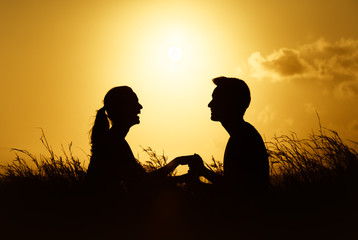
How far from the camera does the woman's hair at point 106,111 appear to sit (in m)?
4.61

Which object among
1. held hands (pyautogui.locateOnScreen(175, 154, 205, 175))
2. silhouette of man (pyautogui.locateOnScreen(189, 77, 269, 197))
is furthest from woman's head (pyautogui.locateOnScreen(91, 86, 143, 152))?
silhouette of man (pyautogui.locateOnScreen(189, 77, 269, 197))

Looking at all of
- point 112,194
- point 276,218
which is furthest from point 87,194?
point 276,218

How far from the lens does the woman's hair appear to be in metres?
4.61

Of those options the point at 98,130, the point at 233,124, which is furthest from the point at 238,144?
the point at 98,130

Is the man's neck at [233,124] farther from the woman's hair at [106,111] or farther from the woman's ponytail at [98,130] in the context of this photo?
the woman's ponytail at [98,130]

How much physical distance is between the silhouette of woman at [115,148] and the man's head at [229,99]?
1109 mm

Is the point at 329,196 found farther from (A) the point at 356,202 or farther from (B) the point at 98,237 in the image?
(B) the point at 98,237

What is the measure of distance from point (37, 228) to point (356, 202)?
4136 millimetres

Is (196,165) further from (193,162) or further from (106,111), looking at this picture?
(106,111)

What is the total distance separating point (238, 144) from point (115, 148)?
162 centimetres

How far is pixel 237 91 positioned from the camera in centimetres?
453

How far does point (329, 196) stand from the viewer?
4312 mm

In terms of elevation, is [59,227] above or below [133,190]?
below

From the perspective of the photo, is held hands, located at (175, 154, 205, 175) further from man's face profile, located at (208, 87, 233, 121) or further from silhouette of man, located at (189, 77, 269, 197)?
man's face profile, located at (208, 87, 233, 121)
